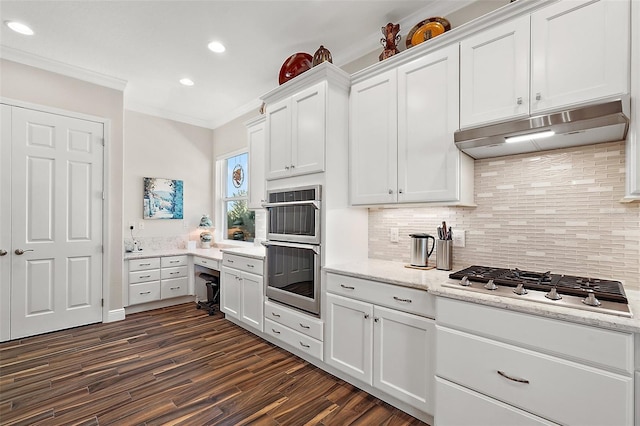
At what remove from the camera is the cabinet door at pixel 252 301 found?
3127 mm

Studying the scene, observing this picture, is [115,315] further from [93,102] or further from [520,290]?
[520,290]

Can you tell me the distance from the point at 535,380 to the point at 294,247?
1.86m

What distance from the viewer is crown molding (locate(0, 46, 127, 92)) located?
3.14 m

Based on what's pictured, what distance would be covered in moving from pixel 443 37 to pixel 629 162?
1.28 meters

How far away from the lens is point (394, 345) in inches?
78.4

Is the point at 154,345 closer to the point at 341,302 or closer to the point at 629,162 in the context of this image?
the point at 341,302

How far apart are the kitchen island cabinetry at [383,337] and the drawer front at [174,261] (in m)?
2.87

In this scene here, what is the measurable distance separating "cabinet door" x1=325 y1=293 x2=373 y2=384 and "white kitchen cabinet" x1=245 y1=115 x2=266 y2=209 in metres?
1.65

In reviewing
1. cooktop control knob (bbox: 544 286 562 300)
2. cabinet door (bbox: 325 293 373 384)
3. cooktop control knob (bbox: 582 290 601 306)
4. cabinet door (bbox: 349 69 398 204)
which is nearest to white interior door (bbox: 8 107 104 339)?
cabinet door (bbox: 325 293 373 384)

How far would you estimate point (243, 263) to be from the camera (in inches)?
133

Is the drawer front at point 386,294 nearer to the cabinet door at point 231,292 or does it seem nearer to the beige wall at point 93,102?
the cabinet door at point 231,292

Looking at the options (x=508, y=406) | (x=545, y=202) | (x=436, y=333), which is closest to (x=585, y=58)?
(x=545, y=202)

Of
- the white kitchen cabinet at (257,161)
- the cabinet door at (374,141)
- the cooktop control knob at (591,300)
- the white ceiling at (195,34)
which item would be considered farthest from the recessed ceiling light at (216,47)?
the cooktop control knob at (591,300)

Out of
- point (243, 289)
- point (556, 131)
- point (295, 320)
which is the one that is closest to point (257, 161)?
point (243, 289)
